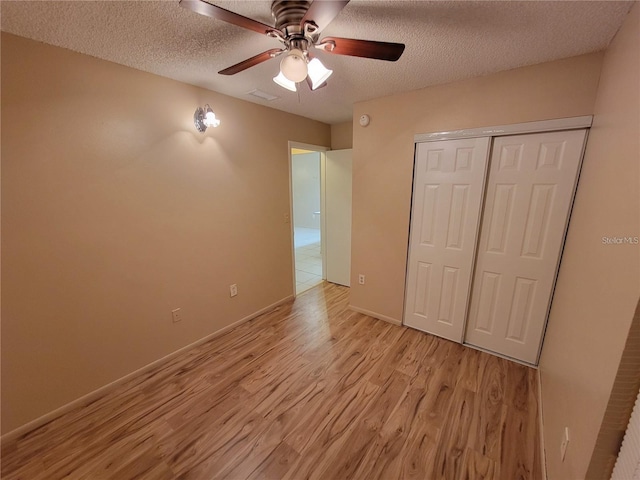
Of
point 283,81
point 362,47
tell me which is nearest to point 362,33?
point 362,47

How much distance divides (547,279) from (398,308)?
129cm

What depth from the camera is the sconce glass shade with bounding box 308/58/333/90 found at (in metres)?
1.30

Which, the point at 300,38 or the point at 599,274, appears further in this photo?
the point at 300,38

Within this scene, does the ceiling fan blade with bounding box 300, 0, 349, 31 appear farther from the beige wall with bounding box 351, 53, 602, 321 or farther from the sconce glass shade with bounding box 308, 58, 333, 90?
the beige wall with bounding box 351, 53, 602, 321

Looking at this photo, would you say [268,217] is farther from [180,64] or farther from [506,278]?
[506,278]

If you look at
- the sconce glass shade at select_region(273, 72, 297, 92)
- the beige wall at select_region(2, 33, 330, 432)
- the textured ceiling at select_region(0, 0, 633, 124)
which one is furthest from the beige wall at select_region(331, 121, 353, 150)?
A: the sconce glass shade at select_region(273, 72, 297, 92)

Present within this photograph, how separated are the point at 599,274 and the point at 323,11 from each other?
155 cm

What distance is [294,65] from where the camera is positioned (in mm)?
1106

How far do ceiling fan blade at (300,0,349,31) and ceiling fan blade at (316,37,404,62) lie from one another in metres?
0.11

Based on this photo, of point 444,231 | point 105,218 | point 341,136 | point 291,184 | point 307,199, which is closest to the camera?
point 105,218

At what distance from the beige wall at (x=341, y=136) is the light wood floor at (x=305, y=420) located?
2.63m

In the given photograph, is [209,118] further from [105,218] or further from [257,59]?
[105,218]

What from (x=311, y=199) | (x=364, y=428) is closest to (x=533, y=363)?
(x=364, y=428)

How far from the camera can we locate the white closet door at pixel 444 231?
218 cm
